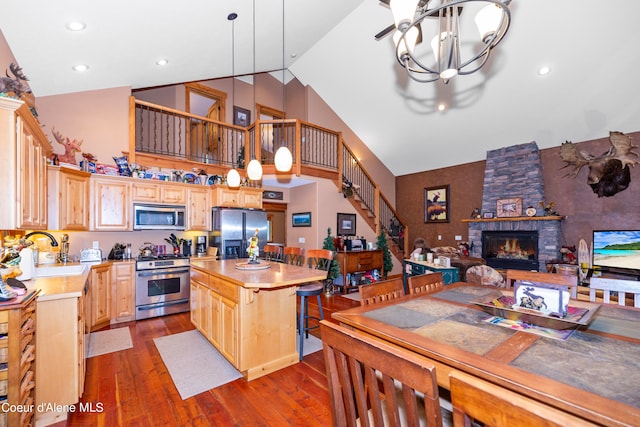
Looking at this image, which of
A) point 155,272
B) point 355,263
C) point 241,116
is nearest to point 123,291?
point 155,272

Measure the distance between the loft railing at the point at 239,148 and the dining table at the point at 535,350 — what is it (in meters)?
4.09

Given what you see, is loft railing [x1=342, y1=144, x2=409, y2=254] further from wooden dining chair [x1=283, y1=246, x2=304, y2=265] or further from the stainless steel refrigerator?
wooden dining chair [x1=283, y1=246, x2=304, y2=265]

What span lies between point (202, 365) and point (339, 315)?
1.99 meters

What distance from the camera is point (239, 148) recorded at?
6773 mm

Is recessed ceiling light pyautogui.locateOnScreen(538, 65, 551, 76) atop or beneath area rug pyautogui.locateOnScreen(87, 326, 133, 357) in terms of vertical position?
atop

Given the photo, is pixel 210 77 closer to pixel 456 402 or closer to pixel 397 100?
pixel 397 100

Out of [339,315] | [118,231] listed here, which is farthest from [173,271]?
[339,315]

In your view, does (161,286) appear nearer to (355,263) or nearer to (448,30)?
(355,263)

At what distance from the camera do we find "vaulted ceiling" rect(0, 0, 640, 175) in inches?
124

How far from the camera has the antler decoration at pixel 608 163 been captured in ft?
16.5

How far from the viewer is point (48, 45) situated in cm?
305

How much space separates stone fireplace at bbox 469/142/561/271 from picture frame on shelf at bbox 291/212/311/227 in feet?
13.4

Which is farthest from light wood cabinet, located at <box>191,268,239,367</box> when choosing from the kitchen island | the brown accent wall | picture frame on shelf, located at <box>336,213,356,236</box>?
the brown accent wall

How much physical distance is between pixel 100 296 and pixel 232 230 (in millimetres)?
2065
